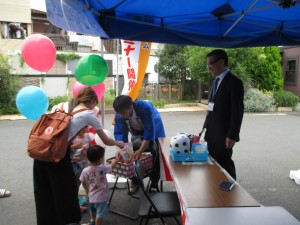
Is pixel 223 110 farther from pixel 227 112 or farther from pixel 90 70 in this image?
pixel 90 70

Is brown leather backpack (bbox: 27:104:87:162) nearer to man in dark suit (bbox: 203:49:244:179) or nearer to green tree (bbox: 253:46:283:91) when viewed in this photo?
man in dark suit (bbox: 203:49:244:179)

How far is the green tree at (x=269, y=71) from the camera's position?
13516 millimetres

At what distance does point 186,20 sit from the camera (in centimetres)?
374

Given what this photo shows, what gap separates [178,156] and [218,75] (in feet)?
3.50

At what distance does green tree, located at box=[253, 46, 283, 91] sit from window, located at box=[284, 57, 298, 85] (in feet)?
8.13

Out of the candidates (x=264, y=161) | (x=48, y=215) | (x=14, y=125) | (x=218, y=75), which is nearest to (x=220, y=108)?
(x=218, y=75)

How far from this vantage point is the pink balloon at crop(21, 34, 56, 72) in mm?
3230

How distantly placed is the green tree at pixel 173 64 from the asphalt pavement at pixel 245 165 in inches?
189

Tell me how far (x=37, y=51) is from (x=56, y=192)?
1725mm

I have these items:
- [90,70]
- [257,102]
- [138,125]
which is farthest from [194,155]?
[257,102]

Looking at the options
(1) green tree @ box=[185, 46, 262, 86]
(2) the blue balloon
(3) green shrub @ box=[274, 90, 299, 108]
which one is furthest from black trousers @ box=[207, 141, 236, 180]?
(3) green shrub @ box=[274, 90, 299, 108]

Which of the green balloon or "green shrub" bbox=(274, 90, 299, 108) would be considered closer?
the green balloon

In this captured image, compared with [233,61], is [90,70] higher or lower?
lower

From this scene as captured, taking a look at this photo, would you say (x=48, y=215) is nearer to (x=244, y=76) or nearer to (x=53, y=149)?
(x=53, y=149)
